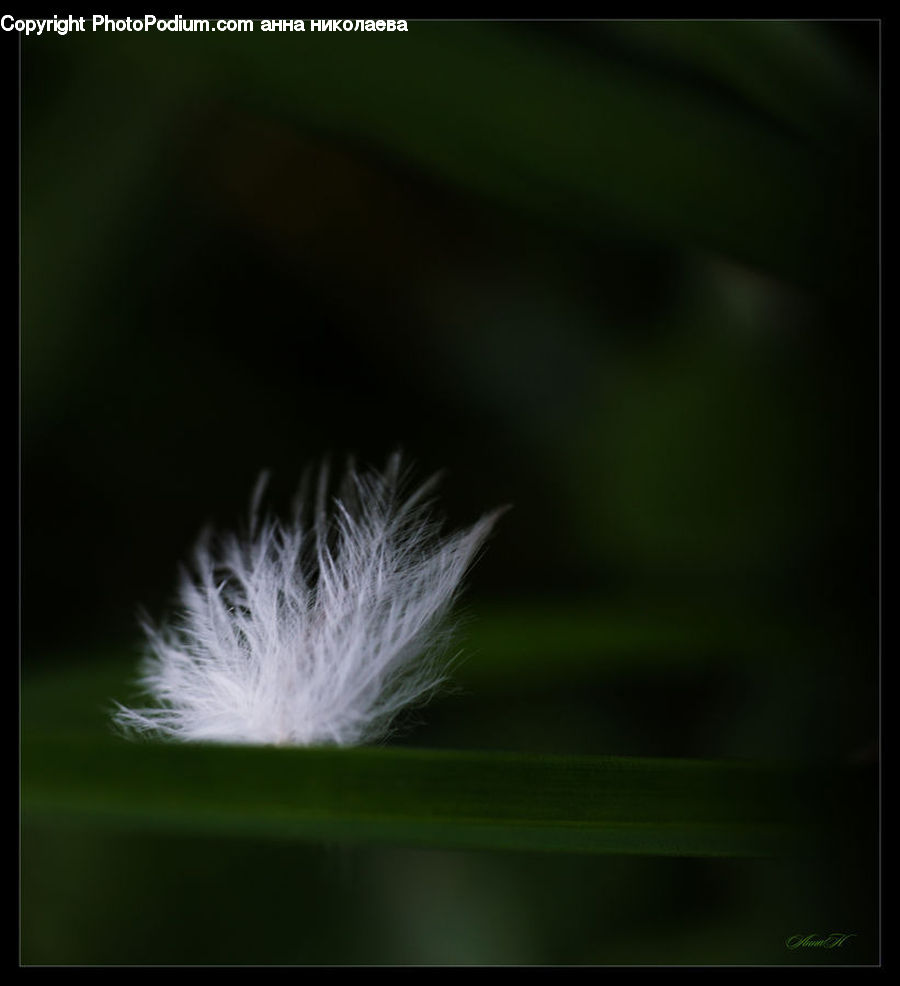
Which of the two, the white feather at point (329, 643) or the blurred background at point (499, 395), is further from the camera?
the blurred background at point (499, 395)

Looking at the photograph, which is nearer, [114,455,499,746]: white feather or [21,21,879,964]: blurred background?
[114,455,499,746]: white feather

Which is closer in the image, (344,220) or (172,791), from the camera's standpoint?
(172,791)

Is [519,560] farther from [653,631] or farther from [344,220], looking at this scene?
[344,220]

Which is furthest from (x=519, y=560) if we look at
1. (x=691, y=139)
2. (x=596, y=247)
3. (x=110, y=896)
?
(x=110, y=896)
